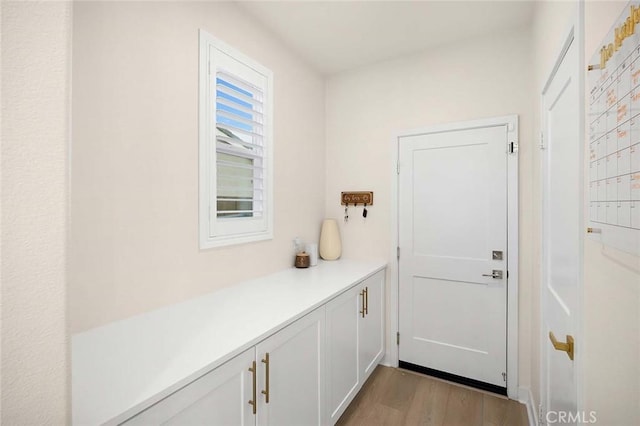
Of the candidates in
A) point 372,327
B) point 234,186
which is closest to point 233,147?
point 234,186

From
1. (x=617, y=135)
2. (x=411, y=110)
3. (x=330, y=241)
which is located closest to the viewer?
(x=617, y=135)

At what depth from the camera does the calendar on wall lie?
58cm

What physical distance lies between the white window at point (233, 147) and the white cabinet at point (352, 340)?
30.0 inches

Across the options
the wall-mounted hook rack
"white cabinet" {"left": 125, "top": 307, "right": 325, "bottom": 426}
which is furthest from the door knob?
"white cabinet" {"left": 125, "top": 307, "right": 325, "bottom": 426}

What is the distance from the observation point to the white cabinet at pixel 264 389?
2.99ft

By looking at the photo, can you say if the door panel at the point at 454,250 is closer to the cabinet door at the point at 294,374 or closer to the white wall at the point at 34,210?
the cabinet door at the point at 294,374

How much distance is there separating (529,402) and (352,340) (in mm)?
1286

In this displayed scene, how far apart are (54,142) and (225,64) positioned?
4.88ft

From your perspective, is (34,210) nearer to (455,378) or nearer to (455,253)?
(455,253)

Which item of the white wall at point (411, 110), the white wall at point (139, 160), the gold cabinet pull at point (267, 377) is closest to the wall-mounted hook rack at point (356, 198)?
the white wall at point (411, 110)

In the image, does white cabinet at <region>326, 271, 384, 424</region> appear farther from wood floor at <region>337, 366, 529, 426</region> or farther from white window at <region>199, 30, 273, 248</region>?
white window at <region>199, 30, 273, 248</region>

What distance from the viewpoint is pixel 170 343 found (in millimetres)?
1119

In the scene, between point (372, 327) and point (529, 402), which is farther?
point (372, 327)

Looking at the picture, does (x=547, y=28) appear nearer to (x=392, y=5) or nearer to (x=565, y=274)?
(x=392, y=5)
